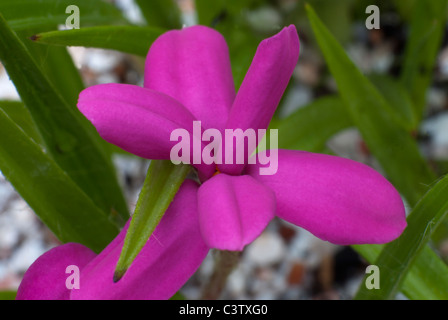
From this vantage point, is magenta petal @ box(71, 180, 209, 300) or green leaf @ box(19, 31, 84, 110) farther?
green leaf @ box(19, 31, 84, 110)

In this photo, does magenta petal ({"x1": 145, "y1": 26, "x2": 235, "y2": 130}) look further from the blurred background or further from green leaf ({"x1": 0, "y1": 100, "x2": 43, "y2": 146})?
the blurred background

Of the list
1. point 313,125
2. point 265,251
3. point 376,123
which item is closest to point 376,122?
point 376,123

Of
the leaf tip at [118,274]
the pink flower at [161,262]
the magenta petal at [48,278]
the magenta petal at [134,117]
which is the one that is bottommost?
Answer: the magenta petal at [48,278]

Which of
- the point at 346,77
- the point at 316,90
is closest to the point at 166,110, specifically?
the point at 346,77

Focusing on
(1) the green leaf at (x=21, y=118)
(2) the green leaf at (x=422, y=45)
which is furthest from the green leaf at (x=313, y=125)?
(1) the green leaf at (x=21, y=118)

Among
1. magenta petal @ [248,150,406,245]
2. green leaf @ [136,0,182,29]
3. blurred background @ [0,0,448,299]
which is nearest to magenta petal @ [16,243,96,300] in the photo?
magenta petal @ [248,150,406,245]

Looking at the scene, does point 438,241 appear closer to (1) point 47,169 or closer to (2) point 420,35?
(2) point 420,35

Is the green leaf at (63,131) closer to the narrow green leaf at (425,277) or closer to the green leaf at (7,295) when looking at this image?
the green leaf at (7,295)
